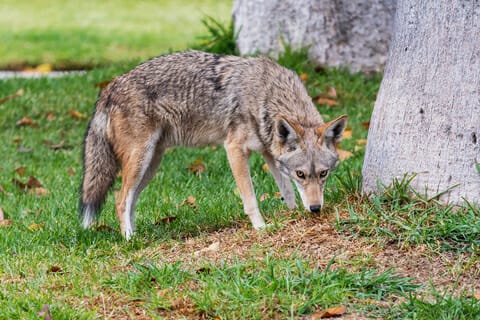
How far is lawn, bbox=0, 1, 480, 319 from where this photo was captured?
4934 millimetres

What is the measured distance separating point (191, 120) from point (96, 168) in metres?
0.83

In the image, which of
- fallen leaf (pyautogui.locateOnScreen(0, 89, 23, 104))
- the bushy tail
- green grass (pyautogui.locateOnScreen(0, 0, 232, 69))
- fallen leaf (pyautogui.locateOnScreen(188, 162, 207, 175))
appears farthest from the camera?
green grass (pyautogui.locateOnScreen(0, 0, 232, 69))

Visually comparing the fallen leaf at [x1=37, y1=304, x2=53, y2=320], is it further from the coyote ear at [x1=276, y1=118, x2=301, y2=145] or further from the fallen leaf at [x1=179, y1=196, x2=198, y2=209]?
the fallen leaf at [x1=179, y1=196, x2=198, y2=209]

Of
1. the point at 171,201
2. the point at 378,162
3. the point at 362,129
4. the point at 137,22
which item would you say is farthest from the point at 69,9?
the point at 378,162

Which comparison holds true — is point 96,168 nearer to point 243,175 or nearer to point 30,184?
point 243,175

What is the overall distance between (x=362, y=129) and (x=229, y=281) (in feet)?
15.9

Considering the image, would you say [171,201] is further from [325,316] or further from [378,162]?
[325,316]

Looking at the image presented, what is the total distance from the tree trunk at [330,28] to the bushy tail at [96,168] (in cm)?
468

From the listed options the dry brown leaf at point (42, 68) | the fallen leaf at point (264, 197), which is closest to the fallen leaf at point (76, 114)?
the dry brown leaf at point (42, 68)

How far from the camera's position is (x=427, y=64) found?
5707 mm

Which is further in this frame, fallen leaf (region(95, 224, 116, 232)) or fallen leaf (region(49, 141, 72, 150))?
fallen leaf (region(49, 141, 72, 150))

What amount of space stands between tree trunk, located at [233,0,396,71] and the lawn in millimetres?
3513

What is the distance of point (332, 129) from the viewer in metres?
6.21

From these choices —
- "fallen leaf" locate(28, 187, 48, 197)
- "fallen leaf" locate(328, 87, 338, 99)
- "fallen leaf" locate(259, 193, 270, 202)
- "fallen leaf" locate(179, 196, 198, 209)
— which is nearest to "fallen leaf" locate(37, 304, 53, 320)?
"fallen leaf" locate(179, 196, 198, 209)
